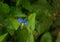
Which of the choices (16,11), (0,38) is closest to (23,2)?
(16,11)

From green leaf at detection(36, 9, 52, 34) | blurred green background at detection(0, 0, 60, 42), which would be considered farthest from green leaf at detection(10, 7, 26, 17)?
green leaf at detection(36, 9, 52, 34)

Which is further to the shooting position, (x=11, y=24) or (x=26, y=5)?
(x=26, y=5)

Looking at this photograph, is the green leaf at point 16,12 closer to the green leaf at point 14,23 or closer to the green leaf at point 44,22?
the green leaf at point 14,23

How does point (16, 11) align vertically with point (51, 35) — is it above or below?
above

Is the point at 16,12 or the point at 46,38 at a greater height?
the point at 16,12

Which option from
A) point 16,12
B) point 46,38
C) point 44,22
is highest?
point 16,12

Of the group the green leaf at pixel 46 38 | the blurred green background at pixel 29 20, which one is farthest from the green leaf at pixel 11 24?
the green leaf at pixel 46 38

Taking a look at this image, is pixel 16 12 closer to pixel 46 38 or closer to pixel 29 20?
pixel 29 20

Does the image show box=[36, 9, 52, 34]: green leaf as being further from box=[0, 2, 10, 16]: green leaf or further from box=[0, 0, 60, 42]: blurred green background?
box=[0, 2, 10, 16]: green leaf

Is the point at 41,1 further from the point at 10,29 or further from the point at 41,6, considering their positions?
the point at 10,29

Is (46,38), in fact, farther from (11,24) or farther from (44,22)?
(11,24)

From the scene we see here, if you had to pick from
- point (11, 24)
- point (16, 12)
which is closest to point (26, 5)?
point (16, 12)
